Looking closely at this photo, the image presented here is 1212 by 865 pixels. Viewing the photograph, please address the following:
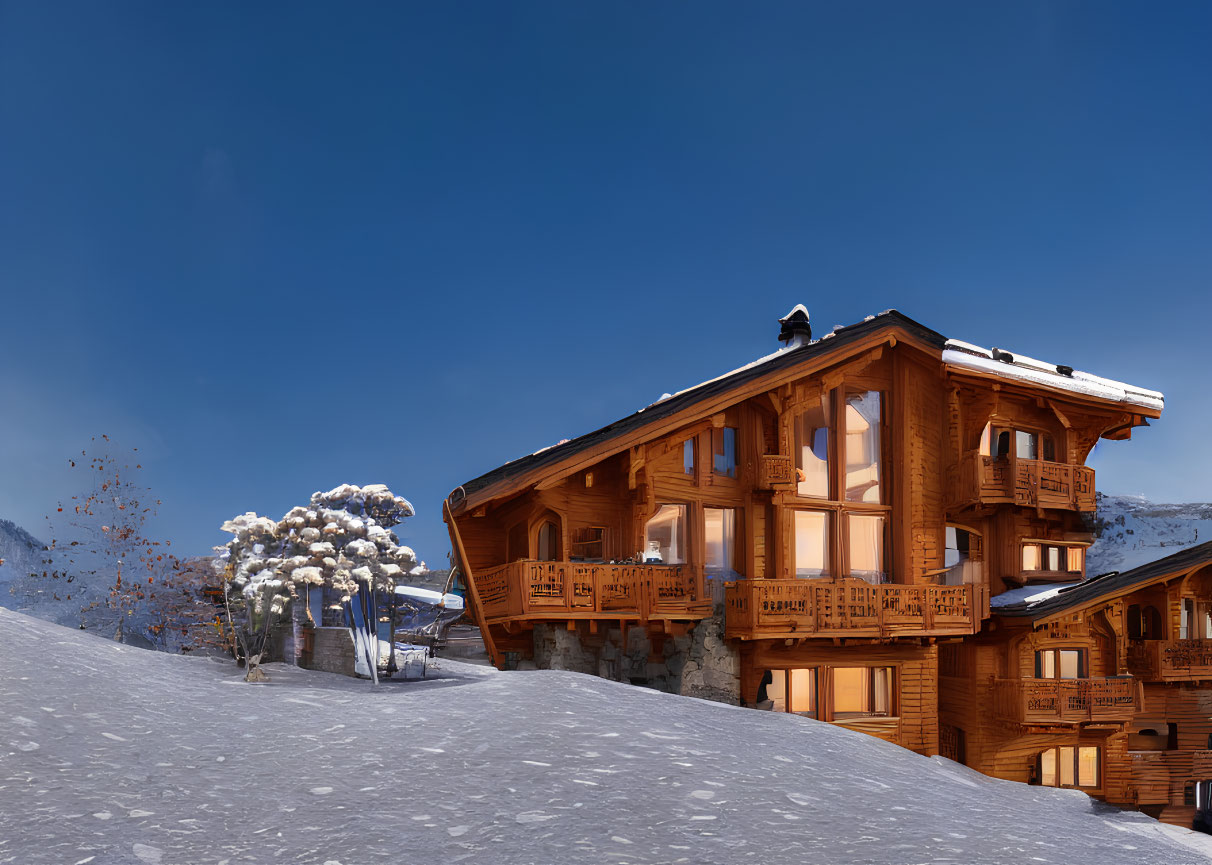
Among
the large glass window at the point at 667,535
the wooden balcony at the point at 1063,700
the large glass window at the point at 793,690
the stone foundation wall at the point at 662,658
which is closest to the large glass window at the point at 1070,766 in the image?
the wooden balcony at the point at 1063,700

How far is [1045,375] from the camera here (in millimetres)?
25875

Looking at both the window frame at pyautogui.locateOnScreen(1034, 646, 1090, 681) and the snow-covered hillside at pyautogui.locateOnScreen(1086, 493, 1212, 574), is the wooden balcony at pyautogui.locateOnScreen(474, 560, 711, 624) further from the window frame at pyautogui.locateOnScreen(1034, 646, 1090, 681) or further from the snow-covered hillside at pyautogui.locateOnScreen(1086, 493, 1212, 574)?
the snow-covered hillside at pyautogui.locateOnScreen(1086, 493, 1212, 574)

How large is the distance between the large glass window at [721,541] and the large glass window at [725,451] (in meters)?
1.06

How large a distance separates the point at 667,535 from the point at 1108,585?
13431 millimetres

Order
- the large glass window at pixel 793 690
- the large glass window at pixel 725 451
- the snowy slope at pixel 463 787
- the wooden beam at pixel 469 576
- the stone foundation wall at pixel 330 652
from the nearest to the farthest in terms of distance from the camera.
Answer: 1. the snowy slope at pixel 463 787
2. the wooden beam at pixel 469 576
3. the large glass window at pixel 793 690
4. the large glass window at pixel 725 451
5. the stone foundation wall at pixel 330 652

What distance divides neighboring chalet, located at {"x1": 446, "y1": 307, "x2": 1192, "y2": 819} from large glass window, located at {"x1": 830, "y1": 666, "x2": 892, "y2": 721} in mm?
54

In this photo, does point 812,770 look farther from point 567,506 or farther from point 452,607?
point 452,607

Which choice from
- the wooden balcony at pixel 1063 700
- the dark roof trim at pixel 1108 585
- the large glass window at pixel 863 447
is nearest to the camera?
the dark roof trim at pixel 1108 585

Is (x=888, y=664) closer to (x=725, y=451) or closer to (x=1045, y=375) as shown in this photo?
(x=725, y=451)

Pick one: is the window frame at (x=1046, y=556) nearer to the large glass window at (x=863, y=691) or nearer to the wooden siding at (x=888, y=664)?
the wooden siding at (x=888, y=664)

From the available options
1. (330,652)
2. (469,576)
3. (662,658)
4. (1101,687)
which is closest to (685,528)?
(662,658)

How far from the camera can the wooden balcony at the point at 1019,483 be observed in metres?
25.6

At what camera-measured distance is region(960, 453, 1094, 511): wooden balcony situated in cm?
2556

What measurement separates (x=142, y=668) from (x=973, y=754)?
2309cm
